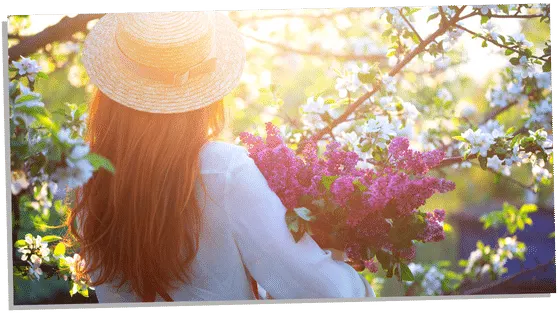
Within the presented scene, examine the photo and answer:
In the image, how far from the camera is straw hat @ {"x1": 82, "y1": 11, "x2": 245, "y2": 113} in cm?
260

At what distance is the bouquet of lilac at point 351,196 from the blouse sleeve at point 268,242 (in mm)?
184

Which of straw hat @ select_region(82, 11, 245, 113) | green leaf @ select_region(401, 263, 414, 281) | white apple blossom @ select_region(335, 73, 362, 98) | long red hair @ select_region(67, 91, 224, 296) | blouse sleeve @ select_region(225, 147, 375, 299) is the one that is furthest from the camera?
white apple blossom @ select_region(335, 73, 362, 98)

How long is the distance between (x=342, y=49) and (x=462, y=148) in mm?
693

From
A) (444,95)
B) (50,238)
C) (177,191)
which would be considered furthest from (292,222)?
(50,238)

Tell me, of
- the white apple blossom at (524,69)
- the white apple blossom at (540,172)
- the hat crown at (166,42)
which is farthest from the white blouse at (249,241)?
the white apple blossom at (524,69)

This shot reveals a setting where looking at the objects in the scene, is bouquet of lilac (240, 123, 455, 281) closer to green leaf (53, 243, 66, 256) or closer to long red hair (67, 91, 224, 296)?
long red hair (67, 91, 224, 296)

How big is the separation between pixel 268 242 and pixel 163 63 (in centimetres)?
83

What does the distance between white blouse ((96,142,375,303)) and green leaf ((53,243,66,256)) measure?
0.79 m

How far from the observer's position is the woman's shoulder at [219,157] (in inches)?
91.8

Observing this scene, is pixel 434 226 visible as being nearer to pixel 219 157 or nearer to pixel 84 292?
pixel 219 157

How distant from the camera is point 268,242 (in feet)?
7.65

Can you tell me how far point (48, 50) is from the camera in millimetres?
2982

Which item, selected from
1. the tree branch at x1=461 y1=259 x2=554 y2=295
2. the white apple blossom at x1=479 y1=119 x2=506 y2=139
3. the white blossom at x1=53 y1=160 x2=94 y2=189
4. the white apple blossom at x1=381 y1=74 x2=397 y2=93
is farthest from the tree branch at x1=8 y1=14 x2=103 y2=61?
the tree branch at x1=461 y1=259 x2=554 y2=295

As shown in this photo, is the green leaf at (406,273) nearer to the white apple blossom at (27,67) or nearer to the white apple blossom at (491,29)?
the white apple blossom at (491,29)
